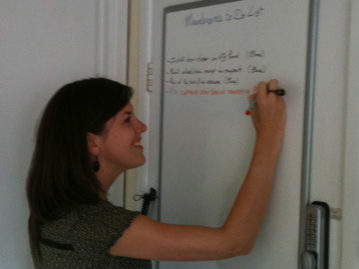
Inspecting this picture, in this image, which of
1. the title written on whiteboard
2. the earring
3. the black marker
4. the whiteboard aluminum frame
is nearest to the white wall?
the earring

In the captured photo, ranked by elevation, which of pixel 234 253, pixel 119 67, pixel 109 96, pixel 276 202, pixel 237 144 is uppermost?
pixel 119 67

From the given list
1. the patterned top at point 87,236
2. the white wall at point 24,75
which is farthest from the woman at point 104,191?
the white wall at point 24,75

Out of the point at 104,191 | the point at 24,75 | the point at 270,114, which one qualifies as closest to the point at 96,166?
the point at 104,191

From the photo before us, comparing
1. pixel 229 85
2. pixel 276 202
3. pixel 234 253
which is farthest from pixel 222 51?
pixel 234 253

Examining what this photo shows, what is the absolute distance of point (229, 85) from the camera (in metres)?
1.00

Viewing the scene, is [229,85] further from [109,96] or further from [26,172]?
[26,172]

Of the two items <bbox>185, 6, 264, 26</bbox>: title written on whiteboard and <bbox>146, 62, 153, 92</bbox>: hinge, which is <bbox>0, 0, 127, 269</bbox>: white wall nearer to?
<bbox>146, 62, 153, 92</bbox>: hinge

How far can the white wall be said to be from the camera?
1.03m

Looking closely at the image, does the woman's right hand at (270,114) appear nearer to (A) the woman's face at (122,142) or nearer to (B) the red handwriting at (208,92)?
(B) the red handwriting at (208,92)

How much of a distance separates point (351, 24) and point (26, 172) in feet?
3.27

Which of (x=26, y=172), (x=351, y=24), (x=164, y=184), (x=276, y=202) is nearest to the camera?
(x=351, y=24)

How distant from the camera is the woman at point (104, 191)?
2.63ft

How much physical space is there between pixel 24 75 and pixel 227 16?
637 millimetres

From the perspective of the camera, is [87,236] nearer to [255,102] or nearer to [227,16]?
[255,102]
